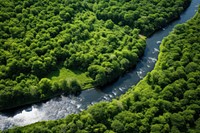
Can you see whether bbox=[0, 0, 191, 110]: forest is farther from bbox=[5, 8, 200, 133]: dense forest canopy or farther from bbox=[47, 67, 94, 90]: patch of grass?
bbox=[5, 8, 200, 133]: dense forest canopy

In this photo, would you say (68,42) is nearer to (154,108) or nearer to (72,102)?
(72,102)

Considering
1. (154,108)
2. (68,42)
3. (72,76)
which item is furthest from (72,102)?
(68,42)

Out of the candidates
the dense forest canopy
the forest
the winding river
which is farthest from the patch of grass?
the dense forest canopy

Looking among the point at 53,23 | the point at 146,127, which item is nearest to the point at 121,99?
the point at 146,127

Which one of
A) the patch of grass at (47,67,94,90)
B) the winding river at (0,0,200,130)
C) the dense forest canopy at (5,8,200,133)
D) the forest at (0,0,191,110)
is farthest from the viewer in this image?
the patch of grass at (47,67,94,90)

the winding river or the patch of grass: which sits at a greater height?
the patch of grass

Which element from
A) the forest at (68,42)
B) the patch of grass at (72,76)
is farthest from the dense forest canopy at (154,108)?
the patch of grass at (72,76)
